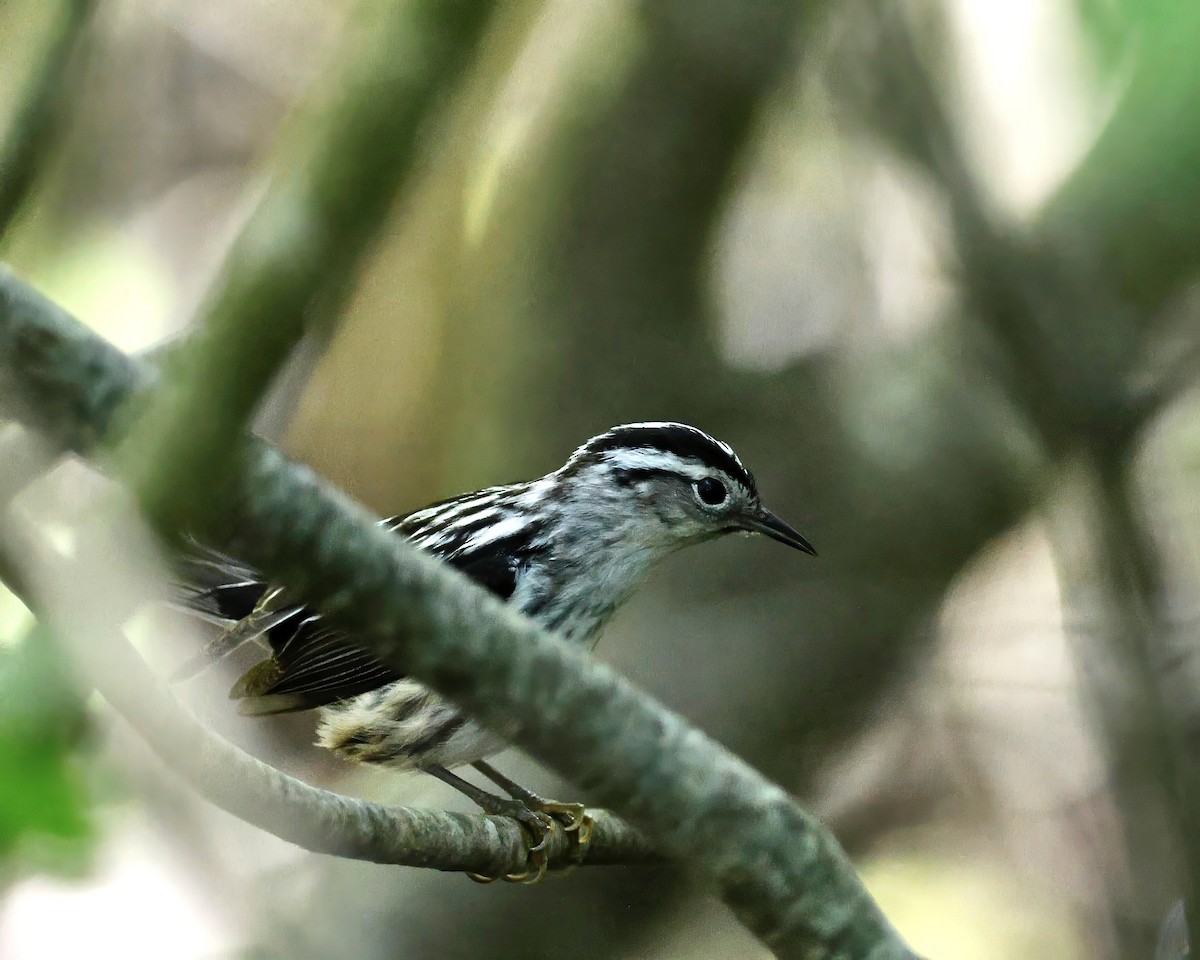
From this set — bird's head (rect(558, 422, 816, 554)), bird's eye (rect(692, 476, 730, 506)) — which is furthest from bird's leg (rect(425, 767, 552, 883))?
bird's eye (rect(692, 476, 730, 506))

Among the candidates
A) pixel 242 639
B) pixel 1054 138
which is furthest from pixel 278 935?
pixel 1054 138

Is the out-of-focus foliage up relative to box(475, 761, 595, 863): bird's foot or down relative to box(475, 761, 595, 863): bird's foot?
up

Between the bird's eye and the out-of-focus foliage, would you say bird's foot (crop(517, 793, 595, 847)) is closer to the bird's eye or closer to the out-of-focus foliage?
the bird's eye

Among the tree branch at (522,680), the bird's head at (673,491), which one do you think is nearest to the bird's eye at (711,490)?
the bird's head at (673,491)

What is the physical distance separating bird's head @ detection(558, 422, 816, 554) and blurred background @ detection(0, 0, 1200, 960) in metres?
0.98

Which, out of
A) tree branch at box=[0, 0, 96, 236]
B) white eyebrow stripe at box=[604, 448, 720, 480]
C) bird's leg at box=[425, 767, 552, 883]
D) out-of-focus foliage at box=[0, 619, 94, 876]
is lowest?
bird's leg at box=[425, 767, 552, 883]

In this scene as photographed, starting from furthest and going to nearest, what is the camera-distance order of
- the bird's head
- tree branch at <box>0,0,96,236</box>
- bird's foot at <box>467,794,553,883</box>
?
the bird's head < bird's foot at <box>467,794,553,883</box> < tree branch at <box>0,0,96,236</box>

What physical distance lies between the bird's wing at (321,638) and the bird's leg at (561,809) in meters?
0.55

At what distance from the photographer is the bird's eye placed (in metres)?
4.75

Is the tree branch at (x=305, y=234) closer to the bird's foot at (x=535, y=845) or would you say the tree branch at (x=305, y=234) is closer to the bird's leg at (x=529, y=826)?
the bird's leg at (x=529, y=826)

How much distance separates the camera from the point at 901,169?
541 cm

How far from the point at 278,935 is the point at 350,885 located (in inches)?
32.6

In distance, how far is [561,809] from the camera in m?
4.45

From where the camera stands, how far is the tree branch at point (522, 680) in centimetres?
165
